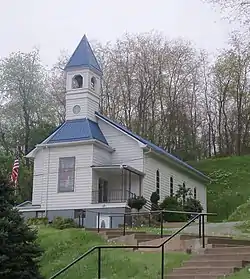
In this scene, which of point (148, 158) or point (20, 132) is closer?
point (148, 158)

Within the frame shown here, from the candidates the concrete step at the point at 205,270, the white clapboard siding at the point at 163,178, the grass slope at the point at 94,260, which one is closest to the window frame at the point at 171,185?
the white clapboard siding at the point at 163,178

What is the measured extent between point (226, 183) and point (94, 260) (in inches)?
1325

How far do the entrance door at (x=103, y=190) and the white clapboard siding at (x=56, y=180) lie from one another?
123cm

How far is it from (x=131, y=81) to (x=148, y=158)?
762 inches

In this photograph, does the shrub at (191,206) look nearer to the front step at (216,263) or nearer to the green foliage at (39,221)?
the green foliage at (39,221)

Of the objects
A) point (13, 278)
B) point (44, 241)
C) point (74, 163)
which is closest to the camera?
point (13, 278)

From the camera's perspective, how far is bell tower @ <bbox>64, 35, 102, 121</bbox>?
112 feet

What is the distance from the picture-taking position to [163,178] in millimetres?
35562

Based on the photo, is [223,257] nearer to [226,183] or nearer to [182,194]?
[182,194]

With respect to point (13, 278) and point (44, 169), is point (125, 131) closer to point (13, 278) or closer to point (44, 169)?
point (44, 169)

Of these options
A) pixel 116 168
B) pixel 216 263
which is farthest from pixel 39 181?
pixel 216 263

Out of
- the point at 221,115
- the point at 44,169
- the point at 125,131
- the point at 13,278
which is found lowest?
the point at 13,278

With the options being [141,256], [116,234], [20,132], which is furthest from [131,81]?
[141,256]

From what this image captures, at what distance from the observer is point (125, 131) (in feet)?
110
